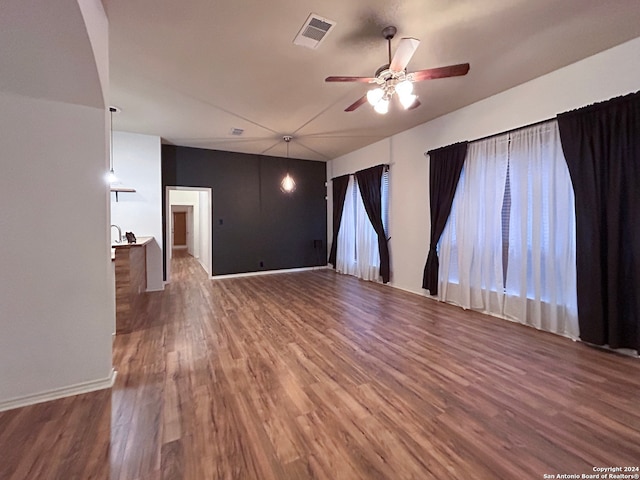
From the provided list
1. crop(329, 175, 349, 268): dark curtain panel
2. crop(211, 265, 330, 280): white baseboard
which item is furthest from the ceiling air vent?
crop(211, 265, 330, 280): white baseboard

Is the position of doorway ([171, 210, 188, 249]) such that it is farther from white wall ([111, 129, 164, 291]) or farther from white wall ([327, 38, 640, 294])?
white wall ([327, 38, 640, 294])

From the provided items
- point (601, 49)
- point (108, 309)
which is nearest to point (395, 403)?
point (108, 309)

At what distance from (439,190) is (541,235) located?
1.54 m

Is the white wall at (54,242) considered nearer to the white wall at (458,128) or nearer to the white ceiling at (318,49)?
the white ceiling at (318,49)

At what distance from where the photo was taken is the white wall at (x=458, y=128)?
268cm

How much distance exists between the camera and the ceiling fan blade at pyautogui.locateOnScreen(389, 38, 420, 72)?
201 cm

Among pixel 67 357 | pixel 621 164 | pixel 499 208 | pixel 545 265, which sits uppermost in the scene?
pixel 621 164

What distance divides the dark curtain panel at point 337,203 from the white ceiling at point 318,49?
253 cm

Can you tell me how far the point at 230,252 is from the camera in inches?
258

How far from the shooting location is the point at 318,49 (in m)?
2.65

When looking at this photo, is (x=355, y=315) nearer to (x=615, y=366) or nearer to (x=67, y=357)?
(x=615, y=366)

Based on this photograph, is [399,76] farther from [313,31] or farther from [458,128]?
[458,128]

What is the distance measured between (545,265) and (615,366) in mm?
1115

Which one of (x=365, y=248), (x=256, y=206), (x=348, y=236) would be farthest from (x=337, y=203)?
(x=256, y=206)
